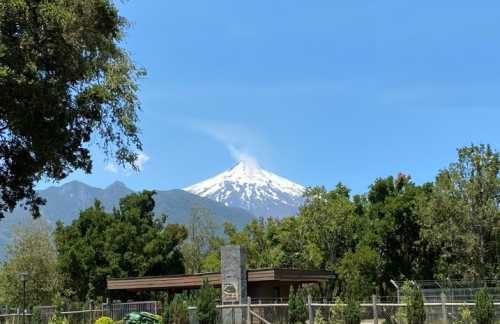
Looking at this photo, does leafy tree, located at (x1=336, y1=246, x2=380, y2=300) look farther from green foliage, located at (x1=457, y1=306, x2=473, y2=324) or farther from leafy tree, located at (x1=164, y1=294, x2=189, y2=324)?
green foliage, located at (x1=457, y1=306, x2=473, y2=324)

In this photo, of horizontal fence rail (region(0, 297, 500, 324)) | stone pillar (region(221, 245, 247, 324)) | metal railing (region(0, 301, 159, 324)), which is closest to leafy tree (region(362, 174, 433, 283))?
horizontal fence rail (region(0, 297, 500, 324))

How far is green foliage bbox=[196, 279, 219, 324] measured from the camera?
86.7 ft

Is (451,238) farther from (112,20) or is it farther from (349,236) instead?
(112,20)

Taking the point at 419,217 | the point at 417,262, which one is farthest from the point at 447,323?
the point at 417,262

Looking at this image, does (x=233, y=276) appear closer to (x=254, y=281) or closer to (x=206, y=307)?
(x=254, y=281)

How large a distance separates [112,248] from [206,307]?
19.2 metres

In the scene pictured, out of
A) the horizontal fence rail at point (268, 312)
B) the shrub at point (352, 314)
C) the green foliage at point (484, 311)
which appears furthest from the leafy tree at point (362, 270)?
the green foliage at point (484, 311)

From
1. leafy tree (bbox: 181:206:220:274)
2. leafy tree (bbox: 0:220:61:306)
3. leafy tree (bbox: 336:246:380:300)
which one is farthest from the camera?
leafy tree (bbox: 181:206:220:274)

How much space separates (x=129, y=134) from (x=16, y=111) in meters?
4.52

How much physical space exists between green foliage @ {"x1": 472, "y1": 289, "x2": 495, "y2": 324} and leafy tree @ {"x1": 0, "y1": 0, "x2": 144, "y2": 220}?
1202cm

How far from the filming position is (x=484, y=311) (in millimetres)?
20438

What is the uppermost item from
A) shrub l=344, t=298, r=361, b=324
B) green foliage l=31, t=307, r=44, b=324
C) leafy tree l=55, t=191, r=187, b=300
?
leafy tree l=55, t=191, r=187, b=300

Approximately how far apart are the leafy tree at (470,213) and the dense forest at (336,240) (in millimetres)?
54

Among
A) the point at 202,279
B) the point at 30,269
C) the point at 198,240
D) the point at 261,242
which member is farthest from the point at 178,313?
the point at 198,240
